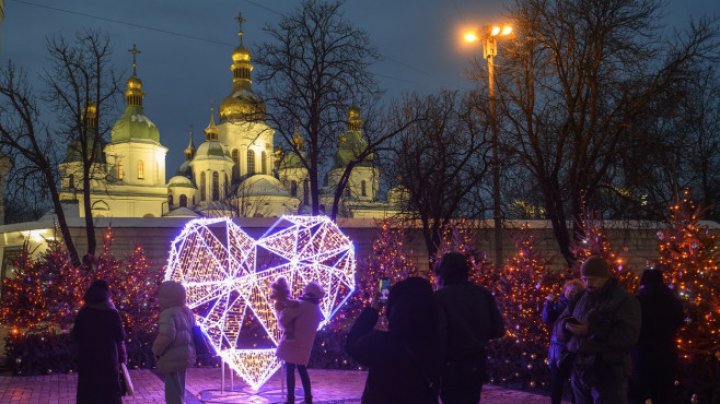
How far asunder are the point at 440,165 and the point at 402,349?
19358 millimetres

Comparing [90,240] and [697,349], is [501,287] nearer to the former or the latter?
[697,349]

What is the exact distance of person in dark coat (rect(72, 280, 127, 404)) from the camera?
777 cm

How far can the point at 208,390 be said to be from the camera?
38.2 feet

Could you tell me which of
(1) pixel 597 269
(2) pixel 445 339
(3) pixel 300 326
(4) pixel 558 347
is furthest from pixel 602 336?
(3) pixel 300 326

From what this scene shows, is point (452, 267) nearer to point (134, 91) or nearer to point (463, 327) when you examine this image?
point (463, 327)

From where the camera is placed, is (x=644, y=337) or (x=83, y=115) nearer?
(x=644, y=337)

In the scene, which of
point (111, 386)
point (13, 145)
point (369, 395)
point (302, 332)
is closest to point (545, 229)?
point (13, 145)

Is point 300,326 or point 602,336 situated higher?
point 602,336

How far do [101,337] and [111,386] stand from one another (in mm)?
502

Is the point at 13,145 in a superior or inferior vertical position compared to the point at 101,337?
superior

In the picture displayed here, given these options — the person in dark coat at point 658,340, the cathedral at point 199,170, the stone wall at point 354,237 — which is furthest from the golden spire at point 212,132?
the person in dark coat at point 658,340

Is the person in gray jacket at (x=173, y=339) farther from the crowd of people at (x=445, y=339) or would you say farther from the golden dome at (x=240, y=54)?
the golden dome at (x=240, y=54)

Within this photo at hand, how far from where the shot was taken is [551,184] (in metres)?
17.4

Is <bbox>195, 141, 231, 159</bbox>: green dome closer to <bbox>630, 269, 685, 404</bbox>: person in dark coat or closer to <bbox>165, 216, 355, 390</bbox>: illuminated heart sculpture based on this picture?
<bbox>165, 216, 355, 390</bbox>: illuminated heart sculpture
